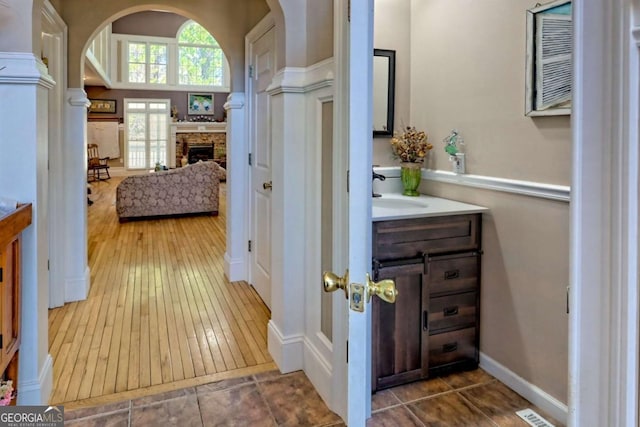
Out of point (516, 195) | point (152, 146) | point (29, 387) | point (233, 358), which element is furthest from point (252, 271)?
point (152, 146)

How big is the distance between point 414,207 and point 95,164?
36.7ft

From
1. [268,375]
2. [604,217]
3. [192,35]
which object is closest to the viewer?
[604,217]

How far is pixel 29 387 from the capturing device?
1987 mm

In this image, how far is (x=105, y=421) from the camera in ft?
6.57

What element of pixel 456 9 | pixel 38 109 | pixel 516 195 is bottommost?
pixel 516 195

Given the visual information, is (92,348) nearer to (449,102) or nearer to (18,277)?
(18,277)

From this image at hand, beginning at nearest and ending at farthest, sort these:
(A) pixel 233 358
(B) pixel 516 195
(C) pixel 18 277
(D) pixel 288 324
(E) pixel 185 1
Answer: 1. (C) pixel 18 277
2. (B) pixel 516 195
3. (D) pixel 288 324
4. (A) pixel 233 358
5. (E) pixel 185 1

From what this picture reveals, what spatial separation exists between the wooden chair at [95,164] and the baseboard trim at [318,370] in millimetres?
11046

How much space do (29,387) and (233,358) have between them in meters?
1.00

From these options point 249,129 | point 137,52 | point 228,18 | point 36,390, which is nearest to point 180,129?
point 137,52

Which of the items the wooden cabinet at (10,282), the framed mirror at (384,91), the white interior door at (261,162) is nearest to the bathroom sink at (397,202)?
the framed mirror at (384,91)

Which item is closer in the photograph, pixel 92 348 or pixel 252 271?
pixel 92 348
